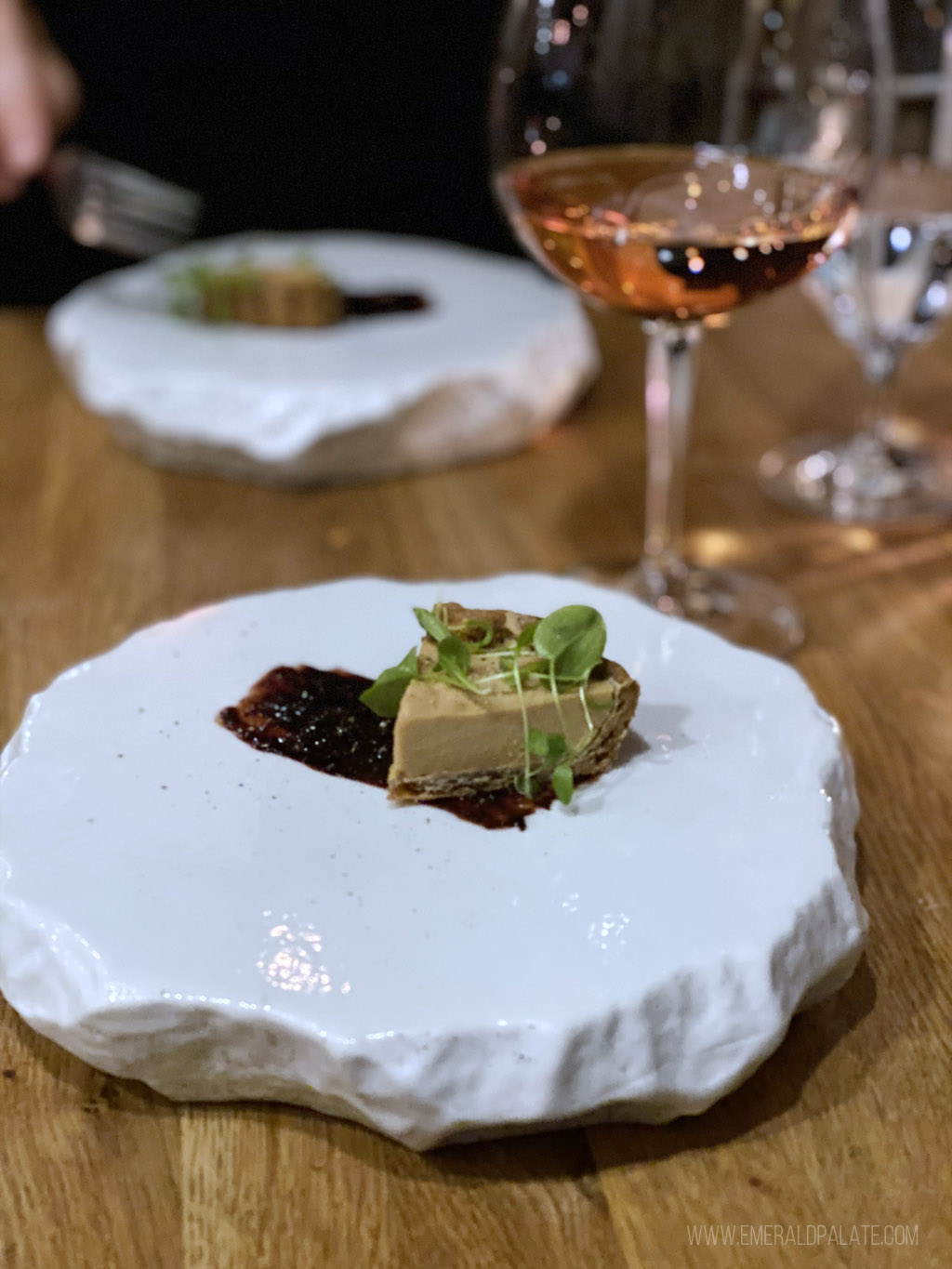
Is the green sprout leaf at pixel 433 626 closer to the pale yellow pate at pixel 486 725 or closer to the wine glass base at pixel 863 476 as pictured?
the pale yellow pate at pixel 486 725

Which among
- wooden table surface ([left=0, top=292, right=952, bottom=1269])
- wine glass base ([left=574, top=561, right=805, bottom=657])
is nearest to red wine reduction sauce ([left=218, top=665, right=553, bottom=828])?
wooden table surface ([left=0, top=292, right=952, bottom=1269])

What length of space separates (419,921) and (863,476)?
93 centimetres

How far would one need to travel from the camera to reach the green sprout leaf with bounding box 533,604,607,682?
711 mm

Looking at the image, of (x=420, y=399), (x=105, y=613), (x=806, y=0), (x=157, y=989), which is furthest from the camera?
(x=420, y=399)

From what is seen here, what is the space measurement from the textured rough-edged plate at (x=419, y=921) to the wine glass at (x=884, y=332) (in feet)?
2.13

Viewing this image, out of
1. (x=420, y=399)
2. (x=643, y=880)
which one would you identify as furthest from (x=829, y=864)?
(x=420, y=399)

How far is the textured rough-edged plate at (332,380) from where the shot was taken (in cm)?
136

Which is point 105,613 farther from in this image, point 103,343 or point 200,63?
point 200,63

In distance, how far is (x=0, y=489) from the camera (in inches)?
54.6

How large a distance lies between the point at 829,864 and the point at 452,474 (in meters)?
0.85

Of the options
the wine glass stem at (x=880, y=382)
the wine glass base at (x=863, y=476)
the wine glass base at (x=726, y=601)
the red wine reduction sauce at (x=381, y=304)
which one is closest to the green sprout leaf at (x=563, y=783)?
the wine glass base at (x=726, y=601)

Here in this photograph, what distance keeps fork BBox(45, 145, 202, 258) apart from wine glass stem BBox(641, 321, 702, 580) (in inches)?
32.6

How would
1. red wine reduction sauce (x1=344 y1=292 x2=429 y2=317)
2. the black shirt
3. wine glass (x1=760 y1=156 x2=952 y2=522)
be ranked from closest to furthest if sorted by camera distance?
wine glass (x1=760 y1=156 x2=952 y2=522) < red wine reduction sauce (x1=344 y1=292 x2=429 y2=317) < the black shirt

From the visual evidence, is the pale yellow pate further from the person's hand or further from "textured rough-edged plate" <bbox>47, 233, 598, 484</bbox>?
the person's hand
